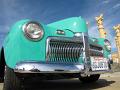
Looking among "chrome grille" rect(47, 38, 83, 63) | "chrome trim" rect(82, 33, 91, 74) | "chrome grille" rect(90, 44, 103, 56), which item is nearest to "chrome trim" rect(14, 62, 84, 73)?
"chrome grille" rect(47, 38, 83, 63)

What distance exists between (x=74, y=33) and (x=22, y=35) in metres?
1.28

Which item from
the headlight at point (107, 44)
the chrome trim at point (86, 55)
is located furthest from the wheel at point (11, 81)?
the headlight at point (107, 44)

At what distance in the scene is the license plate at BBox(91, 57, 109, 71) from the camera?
5.18 metres

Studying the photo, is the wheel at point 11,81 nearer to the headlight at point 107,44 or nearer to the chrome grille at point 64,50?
the chrome grille at point 64,50

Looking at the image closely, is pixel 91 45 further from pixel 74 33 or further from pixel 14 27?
pixel 14 27

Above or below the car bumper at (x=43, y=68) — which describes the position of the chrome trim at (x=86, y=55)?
above

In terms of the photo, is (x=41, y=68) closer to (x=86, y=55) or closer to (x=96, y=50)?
(x=86, y=55)

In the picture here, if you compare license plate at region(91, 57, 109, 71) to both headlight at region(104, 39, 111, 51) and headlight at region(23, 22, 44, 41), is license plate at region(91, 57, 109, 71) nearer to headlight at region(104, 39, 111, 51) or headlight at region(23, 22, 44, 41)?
headlight at region(104, 39, 111, 51)

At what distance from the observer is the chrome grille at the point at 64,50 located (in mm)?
4758

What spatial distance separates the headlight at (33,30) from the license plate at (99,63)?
1.24 meters

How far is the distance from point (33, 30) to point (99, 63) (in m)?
1.68

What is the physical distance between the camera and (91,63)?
511 centimetres

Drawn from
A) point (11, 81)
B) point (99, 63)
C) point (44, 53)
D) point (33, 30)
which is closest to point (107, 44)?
point (99, 63)

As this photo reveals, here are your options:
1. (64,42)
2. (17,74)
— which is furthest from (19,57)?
(64,42)
